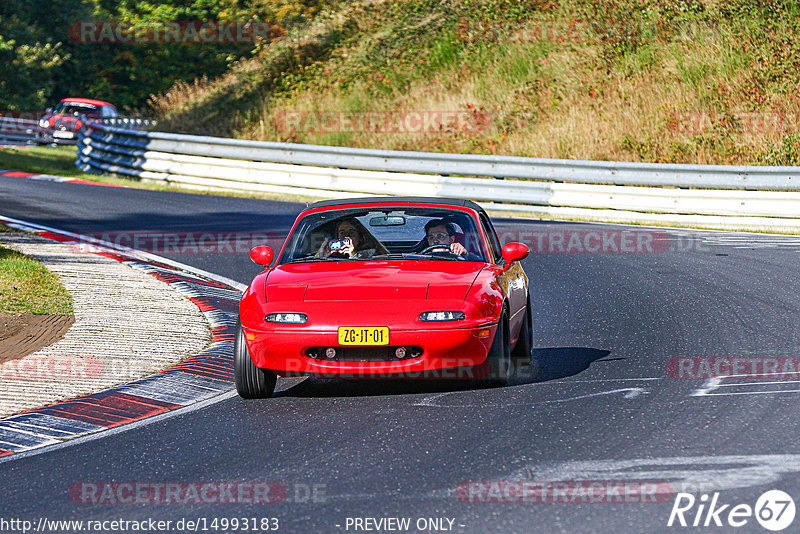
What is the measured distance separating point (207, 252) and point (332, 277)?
8.24 metres

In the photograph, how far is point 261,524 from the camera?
5.11 meters

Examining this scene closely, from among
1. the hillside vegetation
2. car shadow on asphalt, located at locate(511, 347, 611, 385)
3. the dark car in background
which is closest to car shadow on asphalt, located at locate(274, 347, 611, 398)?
car shadow on asphalt, located at locate(511, 347, 611, 385)

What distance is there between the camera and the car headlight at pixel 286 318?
25.2ft

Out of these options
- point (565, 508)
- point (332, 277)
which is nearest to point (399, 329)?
point (332, 277)

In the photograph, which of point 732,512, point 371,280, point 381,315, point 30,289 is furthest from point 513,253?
point 30,289

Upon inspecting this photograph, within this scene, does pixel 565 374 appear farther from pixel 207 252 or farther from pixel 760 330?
pixel 207 252

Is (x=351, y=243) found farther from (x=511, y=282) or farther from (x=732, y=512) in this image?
(x=732, y=512)

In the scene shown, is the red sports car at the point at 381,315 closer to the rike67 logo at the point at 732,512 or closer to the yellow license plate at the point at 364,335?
the yellow license plate at the point at 364,335

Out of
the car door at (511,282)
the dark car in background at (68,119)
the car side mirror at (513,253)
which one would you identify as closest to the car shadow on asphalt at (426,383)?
the car door at (511,282)

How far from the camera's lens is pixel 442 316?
24.9 ft

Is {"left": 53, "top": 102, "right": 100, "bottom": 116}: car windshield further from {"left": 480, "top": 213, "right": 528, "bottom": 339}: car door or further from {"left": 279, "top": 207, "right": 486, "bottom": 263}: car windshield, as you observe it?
{"left": 480, "top": 213, "right": 528, "bottom": 339}: car door

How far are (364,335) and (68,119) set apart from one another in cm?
3741

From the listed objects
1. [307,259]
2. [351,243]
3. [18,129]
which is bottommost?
[307,259]

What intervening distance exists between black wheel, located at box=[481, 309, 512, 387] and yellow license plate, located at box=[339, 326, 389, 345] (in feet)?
2.42
